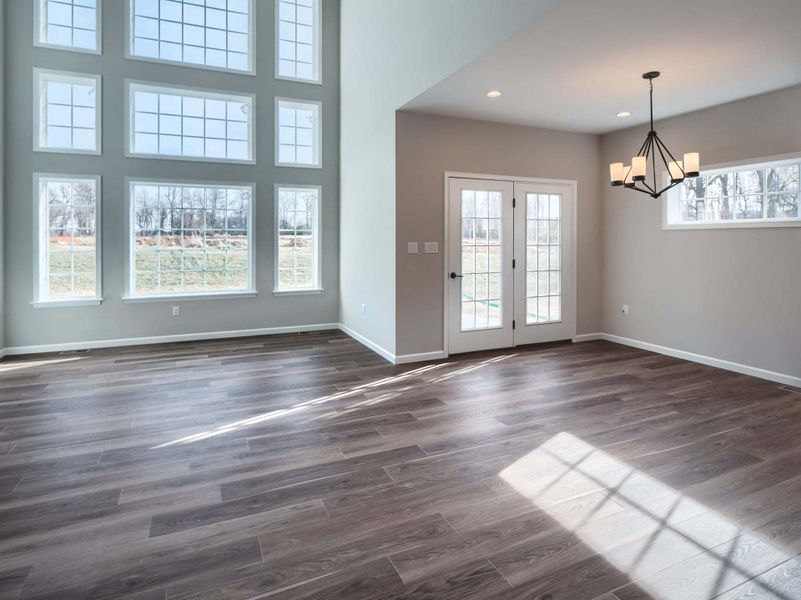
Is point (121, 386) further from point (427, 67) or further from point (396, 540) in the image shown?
point (427, 67)

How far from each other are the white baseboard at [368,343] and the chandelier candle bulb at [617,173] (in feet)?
9.32

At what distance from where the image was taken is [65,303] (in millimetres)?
5766

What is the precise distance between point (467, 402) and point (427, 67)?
3.03m

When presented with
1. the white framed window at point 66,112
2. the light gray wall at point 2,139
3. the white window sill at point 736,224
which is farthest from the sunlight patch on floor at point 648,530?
the white framed window at point 66,112

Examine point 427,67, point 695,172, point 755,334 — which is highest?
point 427,67

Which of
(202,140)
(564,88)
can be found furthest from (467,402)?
(202,140)

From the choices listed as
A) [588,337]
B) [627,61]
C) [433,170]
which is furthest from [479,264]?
[627,61]

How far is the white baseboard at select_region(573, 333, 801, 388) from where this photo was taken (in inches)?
177

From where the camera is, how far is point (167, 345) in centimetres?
615

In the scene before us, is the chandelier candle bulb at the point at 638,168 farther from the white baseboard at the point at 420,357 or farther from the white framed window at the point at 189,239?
the white framed window at the point at 189,239

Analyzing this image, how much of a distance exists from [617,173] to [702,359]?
7.85 ft

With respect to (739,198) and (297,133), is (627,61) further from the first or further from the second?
(297,133)

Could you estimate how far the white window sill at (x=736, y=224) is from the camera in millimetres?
4359

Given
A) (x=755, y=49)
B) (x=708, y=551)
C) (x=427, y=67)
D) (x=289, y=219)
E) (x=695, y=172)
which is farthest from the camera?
(x=289, y=219)
